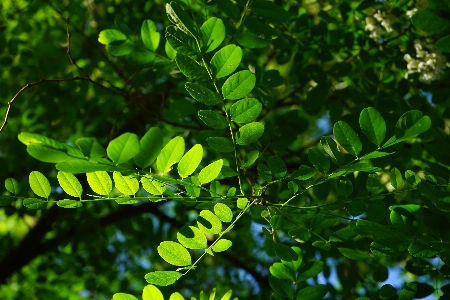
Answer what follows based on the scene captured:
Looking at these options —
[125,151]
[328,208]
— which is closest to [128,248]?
[328,208]

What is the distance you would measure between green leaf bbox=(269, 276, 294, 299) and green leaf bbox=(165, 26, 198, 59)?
1.79ft

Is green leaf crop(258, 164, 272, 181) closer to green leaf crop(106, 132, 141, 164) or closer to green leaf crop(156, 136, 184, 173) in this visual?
green leaf crop(156, 136, 184, 173)

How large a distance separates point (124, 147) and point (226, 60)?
0.35 m

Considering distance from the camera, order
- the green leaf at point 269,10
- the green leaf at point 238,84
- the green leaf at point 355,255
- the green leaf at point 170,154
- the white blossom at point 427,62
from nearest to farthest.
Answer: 1. the green leaf at point 170,154
2. the green leaf at point 238,84
3. the green leaf at point 355,255
4. the green leaf at point 269,10
5. the white blossom at point 427,62

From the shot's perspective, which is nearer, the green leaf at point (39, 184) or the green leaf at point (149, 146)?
the green leaf at point (149, 146)

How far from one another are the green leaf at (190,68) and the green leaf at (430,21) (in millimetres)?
505

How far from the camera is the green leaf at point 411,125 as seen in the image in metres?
0.84

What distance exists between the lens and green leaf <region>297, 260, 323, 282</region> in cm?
108

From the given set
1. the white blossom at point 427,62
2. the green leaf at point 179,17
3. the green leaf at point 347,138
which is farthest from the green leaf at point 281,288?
the white blossom at point 427,62

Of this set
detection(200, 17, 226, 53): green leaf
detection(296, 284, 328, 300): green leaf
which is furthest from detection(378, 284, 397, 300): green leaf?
detection(200, 17, 226, 53): green leaf

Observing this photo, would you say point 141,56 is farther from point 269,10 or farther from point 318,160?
point 318,160

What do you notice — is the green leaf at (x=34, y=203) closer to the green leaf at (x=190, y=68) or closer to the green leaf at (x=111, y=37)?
the green leaf at (x=190, y=68)

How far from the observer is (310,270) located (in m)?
1.09

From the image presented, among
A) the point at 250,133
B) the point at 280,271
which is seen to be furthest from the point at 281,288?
the point at 250,133
